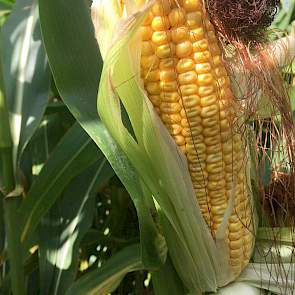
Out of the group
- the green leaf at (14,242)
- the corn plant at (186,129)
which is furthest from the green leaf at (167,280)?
the green leaf at (14,242)

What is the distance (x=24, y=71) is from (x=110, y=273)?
39 centimetres

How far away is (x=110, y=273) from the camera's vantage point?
2.42ft

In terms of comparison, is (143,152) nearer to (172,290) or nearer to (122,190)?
(172,290)

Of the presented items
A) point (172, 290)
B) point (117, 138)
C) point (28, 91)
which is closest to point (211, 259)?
point (172, 290)

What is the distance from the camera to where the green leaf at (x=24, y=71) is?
85 cm

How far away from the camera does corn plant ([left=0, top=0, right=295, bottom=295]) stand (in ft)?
1.81

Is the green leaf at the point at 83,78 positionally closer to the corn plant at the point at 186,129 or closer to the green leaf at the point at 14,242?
the corn plant at the point at 186,129

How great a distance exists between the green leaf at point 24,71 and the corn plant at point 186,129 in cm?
6

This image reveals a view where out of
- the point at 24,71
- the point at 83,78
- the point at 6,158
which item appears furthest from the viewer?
the point at 24,71

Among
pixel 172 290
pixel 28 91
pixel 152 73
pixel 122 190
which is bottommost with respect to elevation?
pixel 122 190

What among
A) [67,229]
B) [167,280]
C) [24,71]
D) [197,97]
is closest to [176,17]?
[197,97]

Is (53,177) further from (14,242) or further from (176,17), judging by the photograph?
(176,17)

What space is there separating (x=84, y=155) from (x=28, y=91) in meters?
0.15

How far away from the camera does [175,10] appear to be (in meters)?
0.54
